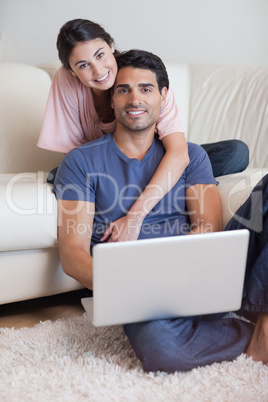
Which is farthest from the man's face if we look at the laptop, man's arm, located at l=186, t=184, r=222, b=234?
the laptop

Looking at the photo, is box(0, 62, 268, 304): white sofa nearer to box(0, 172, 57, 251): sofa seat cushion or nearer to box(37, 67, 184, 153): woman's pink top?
box(0, 172, 57, 251): sofa seat cushion

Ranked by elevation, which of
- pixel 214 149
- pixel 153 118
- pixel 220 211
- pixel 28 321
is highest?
pixel 153 118

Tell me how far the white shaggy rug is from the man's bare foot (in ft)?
0.08

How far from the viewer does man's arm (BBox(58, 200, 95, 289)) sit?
1.36 metres

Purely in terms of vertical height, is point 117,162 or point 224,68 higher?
point 224,68

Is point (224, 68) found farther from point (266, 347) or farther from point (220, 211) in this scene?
point (266, 347)

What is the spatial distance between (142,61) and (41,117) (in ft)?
2.55

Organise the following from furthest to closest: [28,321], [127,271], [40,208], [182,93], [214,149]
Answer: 1. [182,93]
2. [214,149]
3. [28,321]
4. [40,208]
5. [127,271]

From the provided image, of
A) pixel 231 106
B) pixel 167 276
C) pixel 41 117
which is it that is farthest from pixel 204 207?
pixel 41 117

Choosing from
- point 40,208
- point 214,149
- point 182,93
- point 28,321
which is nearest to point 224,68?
point 182,93

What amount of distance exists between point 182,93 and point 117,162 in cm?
92

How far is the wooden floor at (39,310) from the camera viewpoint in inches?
62.1

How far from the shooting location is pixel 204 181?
60.7 inches

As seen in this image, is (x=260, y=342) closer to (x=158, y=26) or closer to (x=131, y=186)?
(x=131, y=186)
